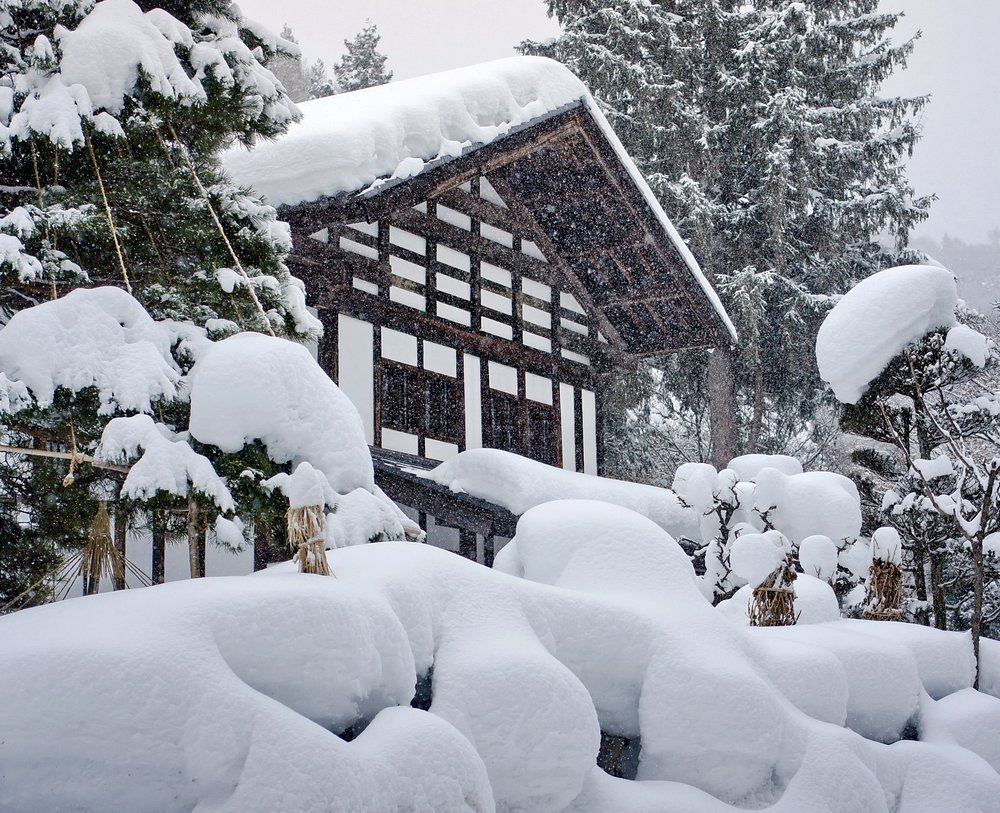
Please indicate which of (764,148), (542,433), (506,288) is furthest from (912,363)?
(764,148)

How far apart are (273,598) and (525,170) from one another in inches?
405

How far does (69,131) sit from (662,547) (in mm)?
3849

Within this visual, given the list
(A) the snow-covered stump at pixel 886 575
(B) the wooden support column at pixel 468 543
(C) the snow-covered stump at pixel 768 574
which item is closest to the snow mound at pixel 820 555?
(A) the snow-covered stump at pixel 886 575

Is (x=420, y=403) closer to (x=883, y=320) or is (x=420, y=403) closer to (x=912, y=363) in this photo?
(x=883, y=320)

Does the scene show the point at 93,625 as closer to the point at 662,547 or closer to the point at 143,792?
the point at 143,792

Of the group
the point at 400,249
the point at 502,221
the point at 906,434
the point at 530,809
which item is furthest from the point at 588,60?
the point at 530,809

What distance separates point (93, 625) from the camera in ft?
10.2

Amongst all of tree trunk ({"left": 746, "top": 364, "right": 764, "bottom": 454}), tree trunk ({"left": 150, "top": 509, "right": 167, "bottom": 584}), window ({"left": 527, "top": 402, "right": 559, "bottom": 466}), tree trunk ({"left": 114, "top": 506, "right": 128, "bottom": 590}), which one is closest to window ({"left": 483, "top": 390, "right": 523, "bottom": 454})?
window ({"left": 527, "top": 402, "right": 559, "bottom": 466})

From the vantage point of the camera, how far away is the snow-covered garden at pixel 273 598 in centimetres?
299

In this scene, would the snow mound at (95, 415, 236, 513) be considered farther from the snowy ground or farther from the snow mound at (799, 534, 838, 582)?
the snow mound at (799, 534, 838, 582)

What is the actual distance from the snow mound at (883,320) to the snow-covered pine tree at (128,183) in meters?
4.66

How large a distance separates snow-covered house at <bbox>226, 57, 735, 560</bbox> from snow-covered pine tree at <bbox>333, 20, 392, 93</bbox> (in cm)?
1759

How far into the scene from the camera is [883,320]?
25.9 ft

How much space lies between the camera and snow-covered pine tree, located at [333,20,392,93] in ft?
98.9
